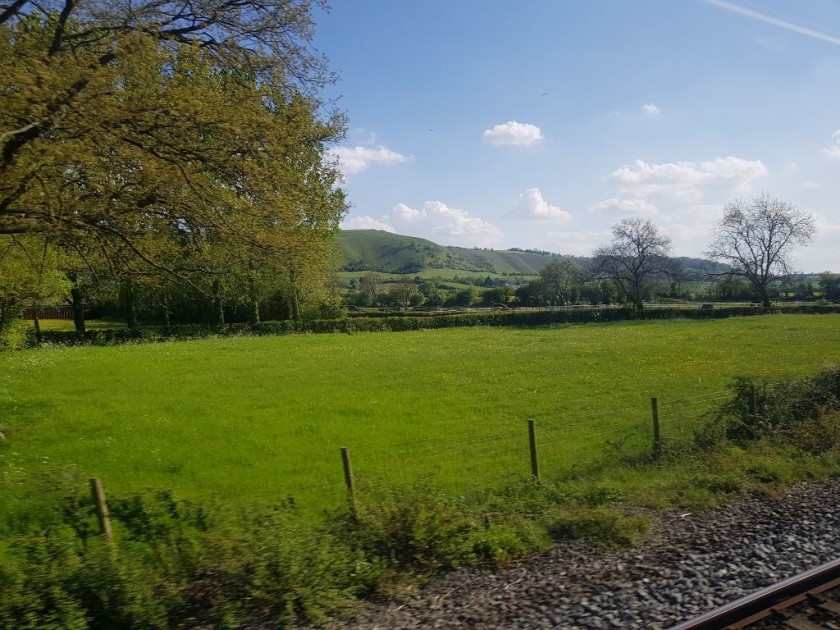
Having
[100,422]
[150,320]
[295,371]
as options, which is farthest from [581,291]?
[100,422]

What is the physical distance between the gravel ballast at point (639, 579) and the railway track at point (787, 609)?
24cm

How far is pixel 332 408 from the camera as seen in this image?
63.5 ft

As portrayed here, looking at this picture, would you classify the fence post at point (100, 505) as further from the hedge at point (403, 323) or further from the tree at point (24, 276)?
the hedge at point (403, 323)

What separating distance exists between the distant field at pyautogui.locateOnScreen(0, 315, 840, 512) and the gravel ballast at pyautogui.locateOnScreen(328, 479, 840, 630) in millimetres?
3158

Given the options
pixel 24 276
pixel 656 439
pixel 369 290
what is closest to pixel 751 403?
pixel 656 439

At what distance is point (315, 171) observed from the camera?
39.1 feet

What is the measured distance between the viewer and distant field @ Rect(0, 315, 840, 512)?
500 inches

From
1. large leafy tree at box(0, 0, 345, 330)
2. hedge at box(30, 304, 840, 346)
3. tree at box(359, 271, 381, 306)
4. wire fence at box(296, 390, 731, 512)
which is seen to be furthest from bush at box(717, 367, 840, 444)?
tree at box(359, 271, 381, 306)

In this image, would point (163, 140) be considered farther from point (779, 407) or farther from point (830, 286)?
point (830, 286)

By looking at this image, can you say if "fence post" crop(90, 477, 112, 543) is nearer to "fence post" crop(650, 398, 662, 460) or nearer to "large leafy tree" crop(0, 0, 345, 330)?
"large leafy tree" crop(0, 0, 345, 330)

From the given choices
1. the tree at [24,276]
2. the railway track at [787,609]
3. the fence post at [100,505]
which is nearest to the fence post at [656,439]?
the railway track at [787,609]

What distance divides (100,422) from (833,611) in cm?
1813

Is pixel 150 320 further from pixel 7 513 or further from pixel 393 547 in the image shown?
pixel 393 547

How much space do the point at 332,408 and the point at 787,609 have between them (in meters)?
15.4
